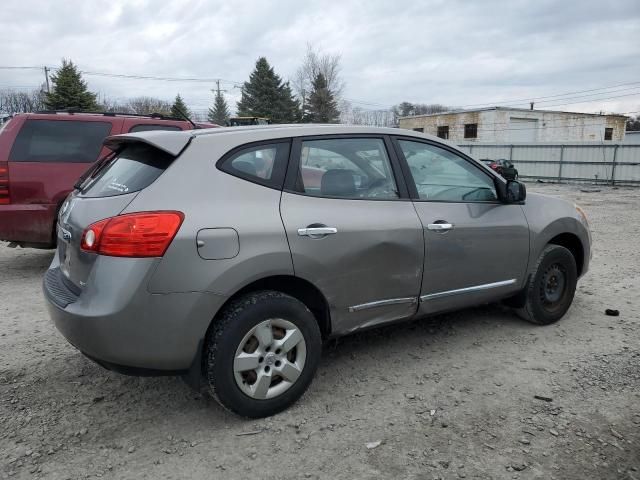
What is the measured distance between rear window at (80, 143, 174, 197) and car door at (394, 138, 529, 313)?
164 centimetres

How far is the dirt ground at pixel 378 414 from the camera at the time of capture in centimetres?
253

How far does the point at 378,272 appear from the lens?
10.6 feet

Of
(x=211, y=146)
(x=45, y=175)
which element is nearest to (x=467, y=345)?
(x=211, y=146)

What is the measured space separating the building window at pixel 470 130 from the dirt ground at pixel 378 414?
4167cm

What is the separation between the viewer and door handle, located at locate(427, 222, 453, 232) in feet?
11.3

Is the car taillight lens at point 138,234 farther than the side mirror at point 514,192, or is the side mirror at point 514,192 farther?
the side mirror at point 514,192

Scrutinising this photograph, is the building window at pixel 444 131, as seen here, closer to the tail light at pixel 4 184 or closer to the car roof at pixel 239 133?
the tail light at pixel 4 184

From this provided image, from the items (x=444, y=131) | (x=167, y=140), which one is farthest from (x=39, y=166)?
(x=444, y=131)

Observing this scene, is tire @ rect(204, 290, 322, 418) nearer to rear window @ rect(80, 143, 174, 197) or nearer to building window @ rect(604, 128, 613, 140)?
rear window @ rect(80, 143, 174, 197)

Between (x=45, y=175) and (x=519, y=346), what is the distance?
5.17 meters

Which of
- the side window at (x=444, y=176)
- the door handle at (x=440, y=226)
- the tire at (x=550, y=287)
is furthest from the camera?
the tire at (x=550, y=287)

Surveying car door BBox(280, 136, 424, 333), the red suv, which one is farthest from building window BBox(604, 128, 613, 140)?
car door BBox(280, 136, 424, 333)

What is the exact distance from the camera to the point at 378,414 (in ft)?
9.78

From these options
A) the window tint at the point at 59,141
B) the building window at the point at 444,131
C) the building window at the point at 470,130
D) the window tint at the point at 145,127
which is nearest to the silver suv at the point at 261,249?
the window tint at the point at 59,141
